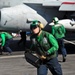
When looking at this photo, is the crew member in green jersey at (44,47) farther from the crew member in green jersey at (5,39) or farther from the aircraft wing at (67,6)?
the aircraft wing at (67,6)

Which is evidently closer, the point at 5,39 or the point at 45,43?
the point at 45,43

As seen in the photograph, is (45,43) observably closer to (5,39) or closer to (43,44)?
(43,44)

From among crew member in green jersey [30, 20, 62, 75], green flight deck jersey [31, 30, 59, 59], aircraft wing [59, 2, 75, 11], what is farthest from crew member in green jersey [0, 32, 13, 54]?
green flight deck jersey [31, 30, 59, 59]

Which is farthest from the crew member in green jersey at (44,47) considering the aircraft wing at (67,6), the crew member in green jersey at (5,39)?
the aircraft wing at (67,6)

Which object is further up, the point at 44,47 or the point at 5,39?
the point at 44,47

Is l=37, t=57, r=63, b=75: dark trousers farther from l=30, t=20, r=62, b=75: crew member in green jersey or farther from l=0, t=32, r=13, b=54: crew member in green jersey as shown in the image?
l=0, t=32, r=13, b=54: crew member in green jersey

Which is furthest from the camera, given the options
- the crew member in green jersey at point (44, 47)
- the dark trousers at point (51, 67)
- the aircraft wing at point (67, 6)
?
the aircraft wing at point (67, 6)

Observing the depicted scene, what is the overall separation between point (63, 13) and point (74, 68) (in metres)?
5.67

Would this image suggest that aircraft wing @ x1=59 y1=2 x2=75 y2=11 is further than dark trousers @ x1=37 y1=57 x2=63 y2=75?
Yes

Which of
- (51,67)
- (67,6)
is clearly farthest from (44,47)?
(67,6)

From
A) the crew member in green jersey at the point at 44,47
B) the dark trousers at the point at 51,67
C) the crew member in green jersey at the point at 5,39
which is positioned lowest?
the crew member in green jersey at the point at 5,39

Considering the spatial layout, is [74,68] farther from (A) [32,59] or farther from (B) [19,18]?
(B) [19,18]

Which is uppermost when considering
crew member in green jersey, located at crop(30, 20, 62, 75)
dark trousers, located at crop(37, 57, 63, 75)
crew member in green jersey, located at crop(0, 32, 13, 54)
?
crew member in green jersey, located at crop(30, 20, 62, 75)

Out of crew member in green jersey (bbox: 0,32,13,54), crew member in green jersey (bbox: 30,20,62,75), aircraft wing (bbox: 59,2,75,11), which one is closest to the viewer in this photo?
crew member in green jersey (bbox: 30,20,62,75)
